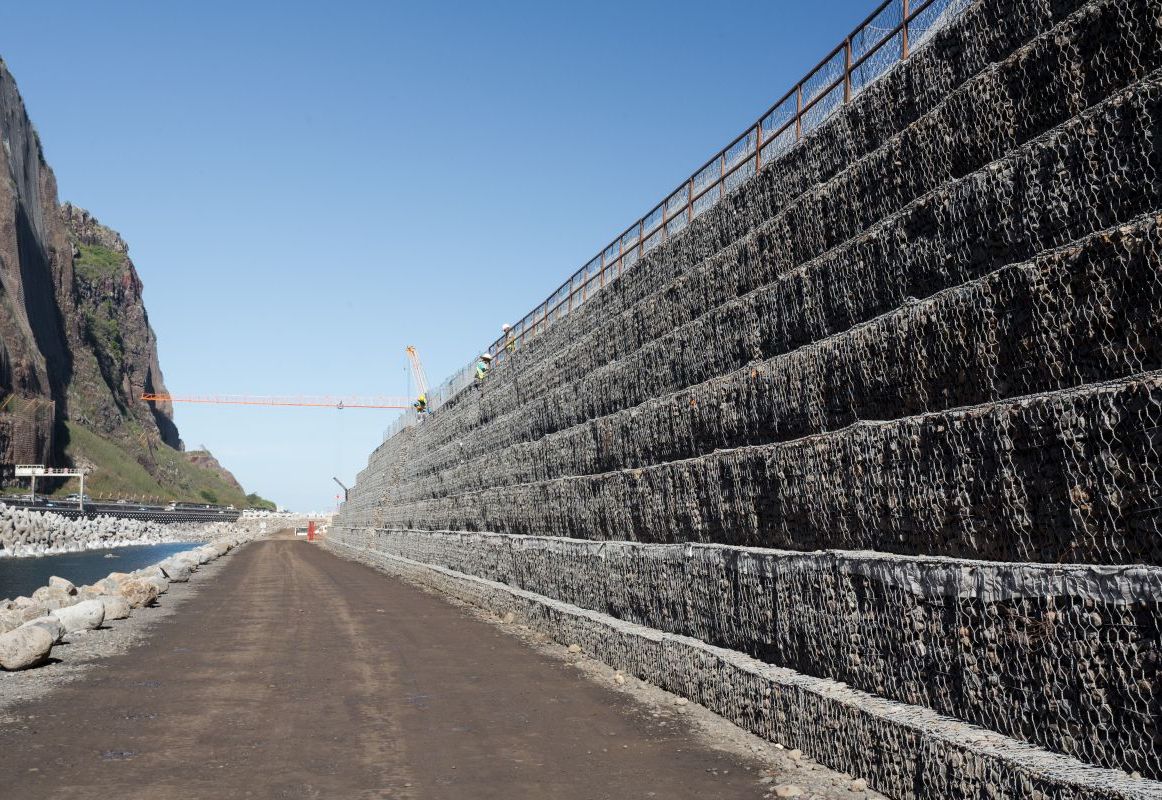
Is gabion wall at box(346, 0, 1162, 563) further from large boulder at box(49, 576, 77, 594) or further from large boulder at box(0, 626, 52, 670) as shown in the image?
large boulder at box(49, 576, 77, 594)

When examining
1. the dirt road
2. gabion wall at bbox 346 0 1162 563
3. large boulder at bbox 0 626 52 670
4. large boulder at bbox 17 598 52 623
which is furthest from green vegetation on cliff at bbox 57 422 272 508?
gabion wall at bbox 346 0 1162 563

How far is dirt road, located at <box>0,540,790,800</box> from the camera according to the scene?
7499 mm

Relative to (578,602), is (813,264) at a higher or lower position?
higher

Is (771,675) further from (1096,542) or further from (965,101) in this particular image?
(965,101)

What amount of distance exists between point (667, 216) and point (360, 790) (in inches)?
424

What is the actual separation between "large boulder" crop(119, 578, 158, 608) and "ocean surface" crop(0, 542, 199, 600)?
1976cm

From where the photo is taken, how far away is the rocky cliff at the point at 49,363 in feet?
353

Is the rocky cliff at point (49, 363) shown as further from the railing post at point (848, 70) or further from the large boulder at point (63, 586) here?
the railing post at point (848, 70)

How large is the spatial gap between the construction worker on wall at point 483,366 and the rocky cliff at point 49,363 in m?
92.5

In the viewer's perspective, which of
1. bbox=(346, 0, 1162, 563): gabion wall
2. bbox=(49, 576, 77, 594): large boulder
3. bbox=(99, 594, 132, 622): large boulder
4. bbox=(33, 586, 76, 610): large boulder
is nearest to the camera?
bbox=(346, 0, 1162, 563): gabion wall

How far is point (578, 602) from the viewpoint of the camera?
15578 mm

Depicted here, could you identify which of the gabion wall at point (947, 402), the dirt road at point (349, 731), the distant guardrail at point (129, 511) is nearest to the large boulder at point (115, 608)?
the dirt road at point (349, 731)

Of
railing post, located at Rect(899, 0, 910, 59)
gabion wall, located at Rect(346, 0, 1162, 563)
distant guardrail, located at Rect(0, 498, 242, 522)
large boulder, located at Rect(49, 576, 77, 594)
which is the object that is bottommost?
large boulder, located at Rect(49, 576, 77, 594)

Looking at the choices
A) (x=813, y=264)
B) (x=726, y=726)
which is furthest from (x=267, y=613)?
(x=813, y=264)
